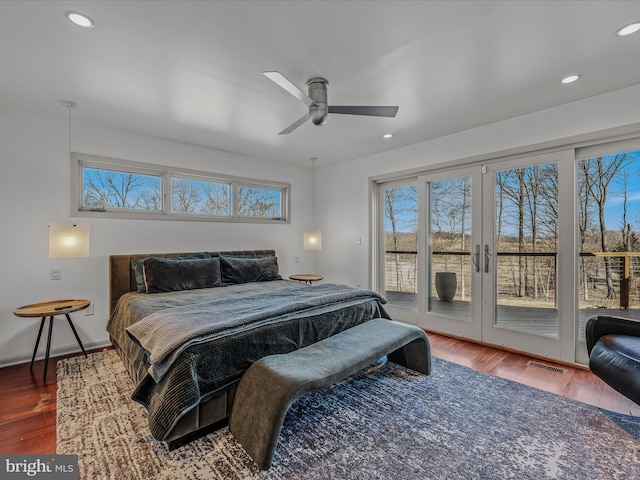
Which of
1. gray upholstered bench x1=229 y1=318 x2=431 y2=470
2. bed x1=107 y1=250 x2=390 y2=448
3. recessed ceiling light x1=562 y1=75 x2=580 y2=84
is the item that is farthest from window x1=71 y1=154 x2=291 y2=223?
recessed ceiling light x1=562 y1=75 x2=580 y2=84

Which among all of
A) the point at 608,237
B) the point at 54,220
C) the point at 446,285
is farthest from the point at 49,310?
the point at 608,237

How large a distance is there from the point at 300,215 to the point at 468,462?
4.25m

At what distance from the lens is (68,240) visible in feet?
9.64

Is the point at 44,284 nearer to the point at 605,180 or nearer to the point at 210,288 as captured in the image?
the point at 210,288

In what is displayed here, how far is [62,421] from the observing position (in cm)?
202

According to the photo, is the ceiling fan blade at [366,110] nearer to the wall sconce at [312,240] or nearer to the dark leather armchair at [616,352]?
the dark leather armchair at [616,352]

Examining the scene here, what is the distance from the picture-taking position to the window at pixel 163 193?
Answer: 3.50 meters

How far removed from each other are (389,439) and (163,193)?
377cm

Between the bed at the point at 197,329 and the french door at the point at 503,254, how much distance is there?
1264 mm

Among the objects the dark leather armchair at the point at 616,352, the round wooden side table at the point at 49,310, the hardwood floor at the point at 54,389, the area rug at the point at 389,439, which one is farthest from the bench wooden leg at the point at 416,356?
the round wooden side table at the point at 49,310

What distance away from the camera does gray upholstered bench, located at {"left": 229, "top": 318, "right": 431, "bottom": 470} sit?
5.32ft

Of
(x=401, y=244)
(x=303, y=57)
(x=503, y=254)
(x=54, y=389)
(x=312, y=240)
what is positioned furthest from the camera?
(x=312, y=240)

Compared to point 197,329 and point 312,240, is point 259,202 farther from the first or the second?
point 197,329

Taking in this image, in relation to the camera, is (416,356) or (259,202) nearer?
(416,356)
